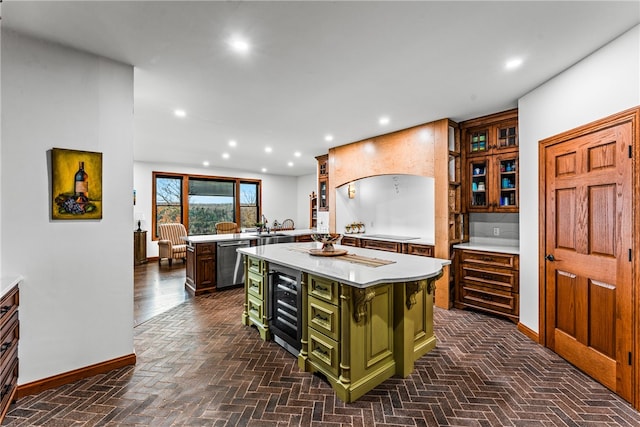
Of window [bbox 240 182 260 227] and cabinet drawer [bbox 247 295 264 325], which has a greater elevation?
window [bbox 240 182 260 227]

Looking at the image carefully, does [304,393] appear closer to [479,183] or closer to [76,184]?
[76,184]

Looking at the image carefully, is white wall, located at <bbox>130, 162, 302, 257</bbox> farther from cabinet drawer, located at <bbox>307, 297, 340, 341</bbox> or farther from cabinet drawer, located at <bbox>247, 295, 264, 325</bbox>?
cabinet drawer, located at <bbox>307, 297, 340, 341</bbox>

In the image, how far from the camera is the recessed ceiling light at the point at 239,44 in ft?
7.46

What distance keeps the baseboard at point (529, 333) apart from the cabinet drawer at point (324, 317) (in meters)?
2.45

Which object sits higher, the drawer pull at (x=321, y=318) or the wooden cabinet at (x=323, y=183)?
the wooden cabinet at (x=323, y=183)

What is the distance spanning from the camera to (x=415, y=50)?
243 cm

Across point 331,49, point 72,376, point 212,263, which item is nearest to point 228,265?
point 212,263

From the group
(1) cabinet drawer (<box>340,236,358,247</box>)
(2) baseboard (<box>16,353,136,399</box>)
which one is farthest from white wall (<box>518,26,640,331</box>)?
(2) baseboard (<box>16,353,136,399</box>)

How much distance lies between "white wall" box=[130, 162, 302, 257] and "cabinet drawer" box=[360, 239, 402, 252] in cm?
555

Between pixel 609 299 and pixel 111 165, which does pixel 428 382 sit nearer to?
pixel 609 299

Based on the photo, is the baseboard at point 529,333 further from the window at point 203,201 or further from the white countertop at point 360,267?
the window at point 203,201

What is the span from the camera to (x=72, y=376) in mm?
2393

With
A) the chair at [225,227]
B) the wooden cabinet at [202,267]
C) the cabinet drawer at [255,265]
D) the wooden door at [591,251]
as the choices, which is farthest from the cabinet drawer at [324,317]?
the chair at [225,227]

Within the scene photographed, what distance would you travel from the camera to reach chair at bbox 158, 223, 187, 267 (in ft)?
23.8
